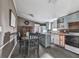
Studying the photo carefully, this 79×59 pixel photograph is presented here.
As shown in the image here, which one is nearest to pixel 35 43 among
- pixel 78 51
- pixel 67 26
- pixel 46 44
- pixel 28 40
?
pixel 28 40

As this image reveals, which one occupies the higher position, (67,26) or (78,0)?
(78,0)

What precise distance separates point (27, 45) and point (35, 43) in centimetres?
63

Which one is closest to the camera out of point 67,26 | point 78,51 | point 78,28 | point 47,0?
point 47,0

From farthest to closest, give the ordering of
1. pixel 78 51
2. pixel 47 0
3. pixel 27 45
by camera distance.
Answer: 1. pixel 27 45
2. pixel 78 51
3. pixel 47 0

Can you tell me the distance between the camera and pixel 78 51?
15.9 ft

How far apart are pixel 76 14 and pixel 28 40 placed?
2.78 m

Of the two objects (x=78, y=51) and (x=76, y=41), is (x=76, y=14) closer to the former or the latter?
(x=76, y=41)

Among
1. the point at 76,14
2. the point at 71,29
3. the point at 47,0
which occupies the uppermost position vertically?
the point at 47,0

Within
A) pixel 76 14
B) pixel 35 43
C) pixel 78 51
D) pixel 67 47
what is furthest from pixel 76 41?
pixel 35 43

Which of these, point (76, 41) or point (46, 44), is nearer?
point (76, 41)

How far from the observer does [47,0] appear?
4.14 m

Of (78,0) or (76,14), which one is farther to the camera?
(76,14)

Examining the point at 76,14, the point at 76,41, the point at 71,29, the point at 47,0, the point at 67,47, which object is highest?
the point at 47,0

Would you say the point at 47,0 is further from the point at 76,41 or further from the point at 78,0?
the point at 76,41
